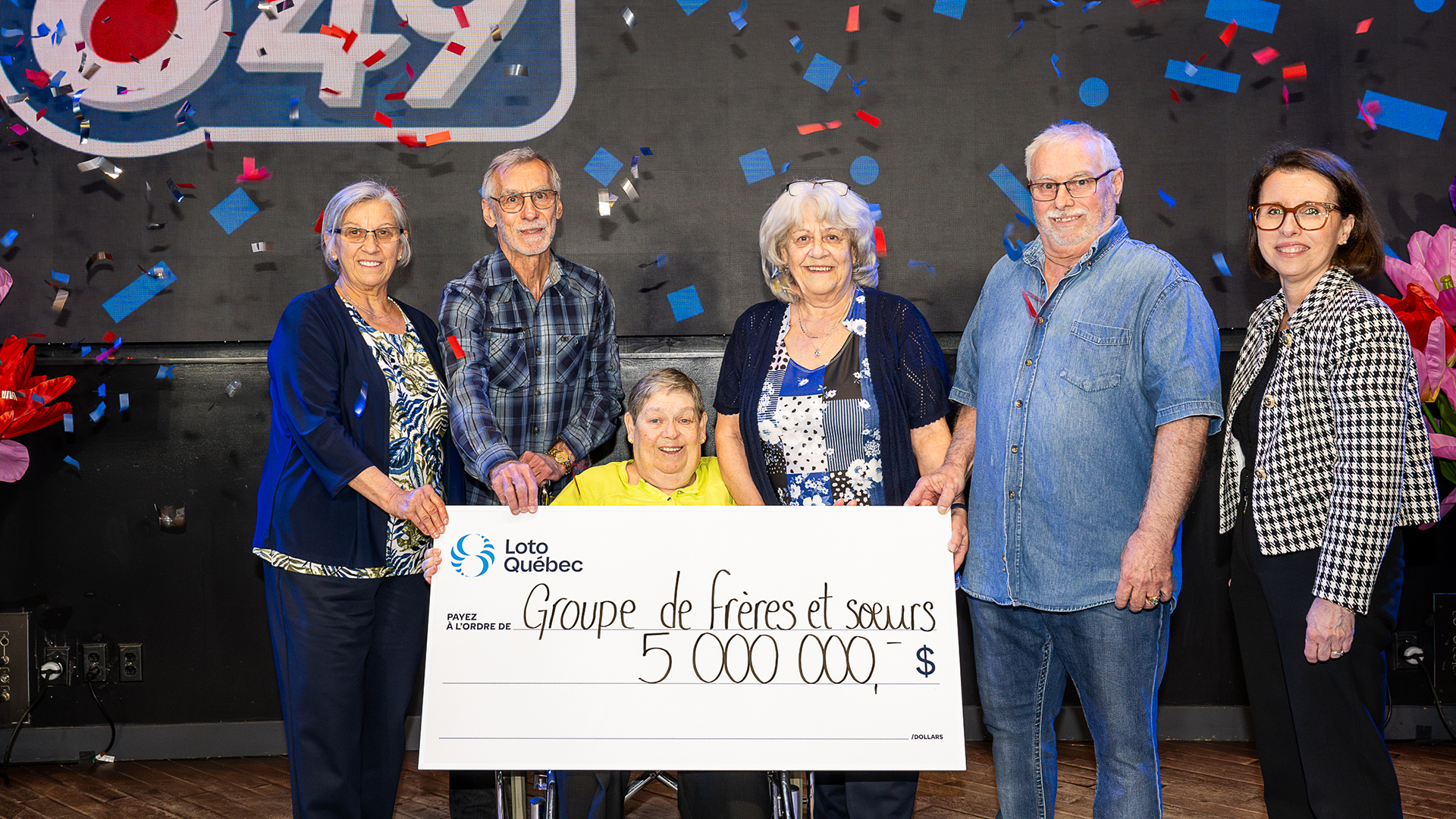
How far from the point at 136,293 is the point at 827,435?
2.69 metres

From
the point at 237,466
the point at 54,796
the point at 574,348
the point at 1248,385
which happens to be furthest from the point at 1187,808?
the point at 54,796

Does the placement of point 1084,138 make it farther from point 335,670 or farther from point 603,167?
point 335,670

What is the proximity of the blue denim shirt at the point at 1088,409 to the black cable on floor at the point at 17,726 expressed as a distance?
3402 mm

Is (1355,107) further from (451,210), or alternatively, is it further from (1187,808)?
(451,210)

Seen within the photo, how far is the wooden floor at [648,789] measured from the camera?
3160 millimetres

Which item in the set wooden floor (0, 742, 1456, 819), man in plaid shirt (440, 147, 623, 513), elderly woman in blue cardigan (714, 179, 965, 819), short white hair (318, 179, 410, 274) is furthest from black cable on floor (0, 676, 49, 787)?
elderly woman in blue cardigan (714, 179, 965, 819)

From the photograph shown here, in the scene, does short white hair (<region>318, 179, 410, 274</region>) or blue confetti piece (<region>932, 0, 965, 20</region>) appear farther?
blue confetti piece (<region>932, 0, 965, 20</region>)

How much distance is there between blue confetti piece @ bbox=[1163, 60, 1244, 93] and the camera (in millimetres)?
3564

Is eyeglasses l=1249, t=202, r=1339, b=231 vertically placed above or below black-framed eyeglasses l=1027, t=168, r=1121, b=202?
below

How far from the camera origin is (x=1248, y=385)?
7.14 feet

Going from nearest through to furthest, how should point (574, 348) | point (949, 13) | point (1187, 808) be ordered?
point (574, 348), point (1187, 808), point (949, 13)

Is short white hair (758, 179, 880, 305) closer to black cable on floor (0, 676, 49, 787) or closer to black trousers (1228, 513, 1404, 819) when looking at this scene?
black trousers (1228, 513, 1404, 819)

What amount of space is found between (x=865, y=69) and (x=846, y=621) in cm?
224

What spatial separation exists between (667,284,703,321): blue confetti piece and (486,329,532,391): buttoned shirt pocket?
1.06m
